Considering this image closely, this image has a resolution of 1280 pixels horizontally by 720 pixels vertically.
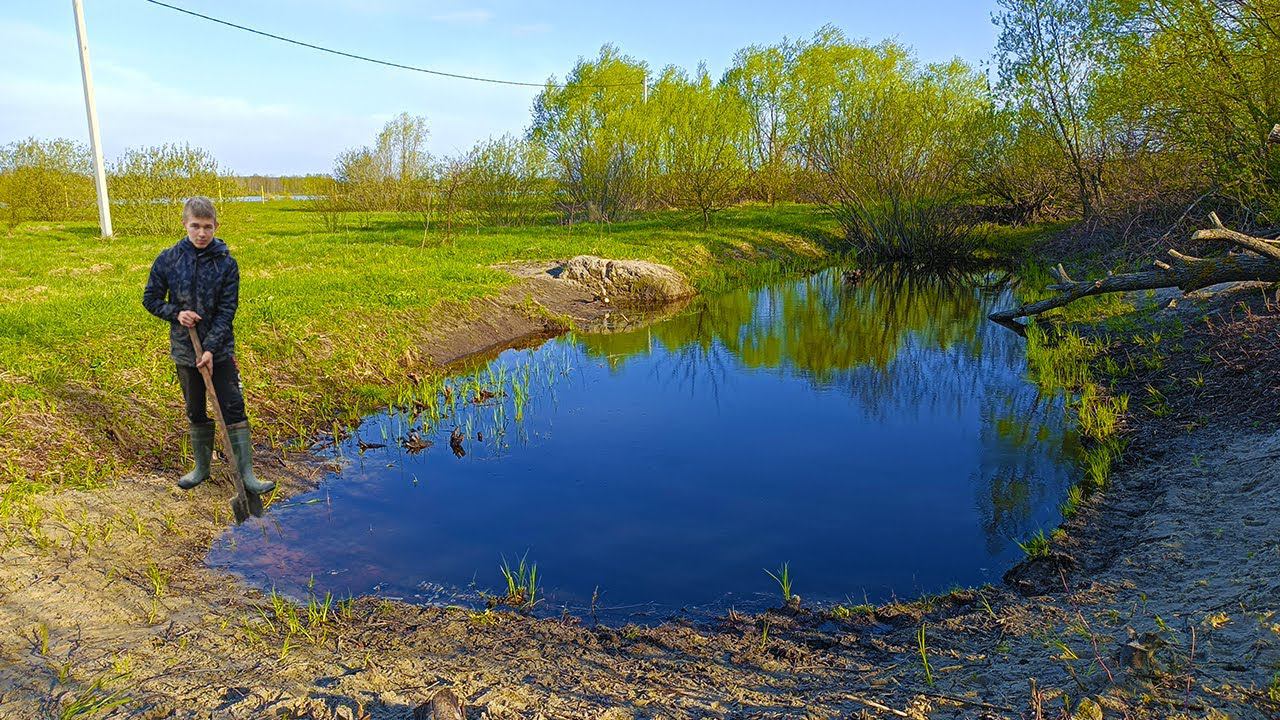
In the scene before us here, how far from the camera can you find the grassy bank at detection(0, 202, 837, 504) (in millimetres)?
6734

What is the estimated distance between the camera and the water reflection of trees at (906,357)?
759 centimetres

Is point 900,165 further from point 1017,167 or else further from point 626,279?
point 626,279

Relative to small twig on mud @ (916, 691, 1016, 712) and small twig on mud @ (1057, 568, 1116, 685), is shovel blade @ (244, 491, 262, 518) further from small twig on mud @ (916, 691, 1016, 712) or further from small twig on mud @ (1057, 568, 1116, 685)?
small twig on mud @ (1057, 568, 1116, 685)

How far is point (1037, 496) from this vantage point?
7.01 m

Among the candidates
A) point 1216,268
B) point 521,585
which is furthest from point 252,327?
point 1216,268

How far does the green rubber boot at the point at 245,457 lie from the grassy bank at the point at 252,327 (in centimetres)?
115

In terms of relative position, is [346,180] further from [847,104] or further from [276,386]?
[276,386]

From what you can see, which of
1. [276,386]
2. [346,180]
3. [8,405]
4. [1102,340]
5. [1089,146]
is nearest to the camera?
[8,405]

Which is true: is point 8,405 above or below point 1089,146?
below

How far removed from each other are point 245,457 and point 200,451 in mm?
362

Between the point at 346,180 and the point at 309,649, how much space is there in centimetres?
2632

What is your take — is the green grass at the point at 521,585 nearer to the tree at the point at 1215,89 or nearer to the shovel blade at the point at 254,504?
the shovel blade at the point at 254,504

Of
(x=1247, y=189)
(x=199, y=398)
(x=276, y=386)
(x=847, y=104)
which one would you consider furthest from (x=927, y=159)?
(x=199, y=398)

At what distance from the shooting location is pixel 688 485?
7402mm
